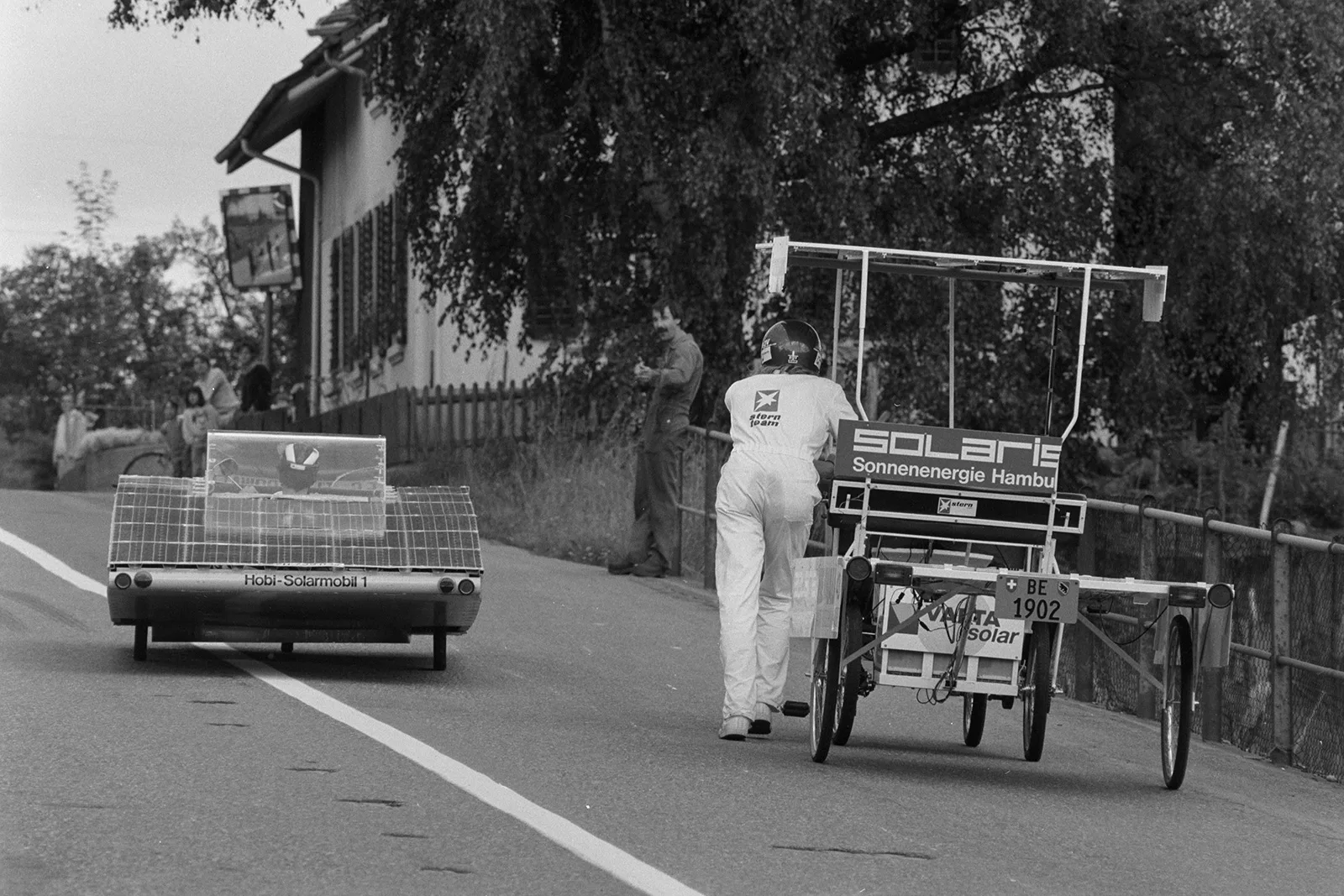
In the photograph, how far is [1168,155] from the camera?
25.0 m

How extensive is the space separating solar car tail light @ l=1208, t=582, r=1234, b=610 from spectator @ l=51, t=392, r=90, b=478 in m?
45.1

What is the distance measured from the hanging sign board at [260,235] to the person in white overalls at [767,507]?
37347 mm

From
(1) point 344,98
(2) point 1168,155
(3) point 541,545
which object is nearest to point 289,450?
(3) point 541,545

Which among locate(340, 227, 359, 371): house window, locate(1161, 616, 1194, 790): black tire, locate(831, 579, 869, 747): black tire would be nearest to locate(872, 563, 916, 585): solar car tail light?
locate(831, 579, 869, 747): black tire

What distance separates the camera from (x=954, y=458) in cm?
1040

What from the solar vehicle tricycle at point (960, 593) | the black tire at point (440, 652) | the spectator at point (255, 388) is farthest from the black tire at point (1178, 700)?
the spectator at point (255, 388)

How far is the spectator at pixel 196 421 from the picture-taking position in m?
29.1

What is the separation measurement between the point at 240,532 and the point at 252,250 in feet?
119

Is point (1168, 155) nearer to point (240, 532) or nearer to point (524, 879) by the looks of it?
point (240, 532)

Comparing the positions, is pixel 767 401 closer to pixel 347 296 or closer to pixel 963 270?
pixel 963 270

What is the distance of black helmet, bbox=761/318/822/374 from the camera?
11.0 metres

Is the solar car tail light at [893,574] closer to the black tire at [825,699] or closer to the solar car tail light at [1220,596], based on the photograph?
→ the black tire at [825,699]

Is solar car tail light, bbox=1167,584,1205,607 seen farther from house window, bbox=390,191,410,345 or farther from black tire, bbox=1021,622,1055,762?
house window, bbox=390,191,410,345

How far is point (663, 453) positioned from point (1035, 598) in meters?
10.0
